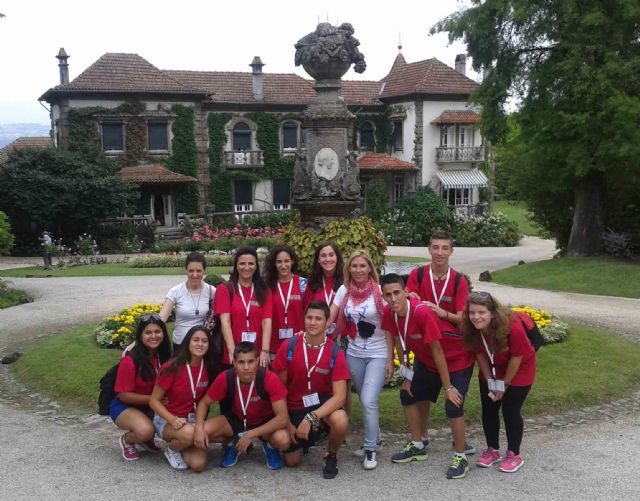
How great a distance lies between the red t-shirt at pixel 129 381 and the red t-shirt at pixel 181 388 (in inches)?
10.4

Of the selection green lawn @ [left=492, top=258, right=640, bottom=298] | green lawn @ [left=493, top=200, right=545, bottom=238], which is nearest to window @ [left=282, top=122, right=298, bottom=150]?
green lawn @ [left=493, top=200, right=545, bottom=238]

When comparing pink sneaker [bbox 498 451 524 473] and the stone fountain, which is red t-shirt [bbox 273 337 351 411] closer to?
pink sneaker [bbox 498 451 524 473]

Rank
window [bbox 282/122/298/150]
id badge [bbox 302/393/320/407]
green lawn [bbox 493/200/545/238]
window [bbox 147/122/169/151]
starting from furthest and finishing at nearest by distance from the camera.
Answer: green lawn [bbox 493/200/545/238] → window [bbox 282/122/298/150] → window [bbox 147/122/169/151] → id badge [bbox 302/393/320/407]

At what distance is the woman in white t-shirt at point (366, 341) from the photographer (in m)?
6.02

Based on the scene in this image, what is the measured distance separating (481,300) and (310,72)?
5863mm

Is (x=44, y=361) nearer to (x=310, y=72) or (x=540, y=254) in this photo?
(x=310, y=72)

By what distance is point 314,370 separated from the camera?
588 cm

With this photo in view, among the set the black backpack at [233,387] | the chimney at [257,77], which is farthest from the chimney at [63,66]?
the black backpack at [233,387]

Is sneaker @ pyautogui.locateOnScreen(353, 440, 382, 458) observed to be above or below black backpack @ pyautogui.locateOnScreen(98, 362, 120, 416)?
below

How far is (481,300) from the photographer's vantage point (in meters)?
5.52

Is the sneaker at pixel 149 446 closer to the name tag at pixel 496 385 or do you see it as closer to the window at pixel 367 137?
the name tag at pixel 496 385

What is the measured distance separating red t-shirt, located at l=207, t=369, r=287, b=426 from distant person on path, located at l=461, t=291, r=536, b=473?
1.70 metres

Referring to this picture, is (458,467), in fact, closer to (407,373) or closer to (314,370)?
(407,373)

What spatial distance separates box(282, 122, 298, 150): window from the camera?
35.5 metres
